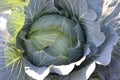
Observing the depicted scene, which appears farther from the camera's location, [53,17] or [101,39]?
[53,17]

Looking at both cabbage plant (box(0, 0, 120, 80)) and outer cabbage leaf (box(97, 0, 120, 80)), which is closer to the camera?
cabbage plant (box(0, 0, 120, 80))

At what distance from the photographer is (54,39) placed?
138 centimetres

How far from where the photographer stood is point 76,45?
1.41 metres

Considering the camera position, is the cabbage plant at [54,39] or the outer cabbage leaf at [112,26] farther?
the outer cabbage leaf at [112,26]

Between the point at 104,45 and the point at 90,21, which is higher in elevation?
the point at 90,21

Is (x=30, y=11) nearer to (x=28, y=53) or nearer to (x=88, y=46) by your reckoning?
(x=28, y=53)

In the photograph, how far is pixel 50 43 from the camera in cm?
138

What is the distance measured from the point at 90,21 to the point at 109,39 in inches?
4.9

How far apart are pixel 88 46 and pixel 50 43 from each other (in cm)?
18

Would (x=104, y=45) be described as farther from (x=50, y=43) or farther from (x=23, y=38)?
(x=23, y=38)

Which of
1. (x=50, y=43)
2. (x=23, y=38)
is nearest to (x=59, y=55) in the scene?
(x=50, y=43)

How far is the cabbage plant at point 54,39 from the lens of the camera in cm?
134

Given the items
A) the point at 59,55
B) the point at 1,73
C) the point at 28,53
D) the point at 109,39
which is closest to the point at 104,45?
the point at 109,39

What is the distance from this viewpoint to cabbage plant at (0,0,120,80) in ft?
4.39
